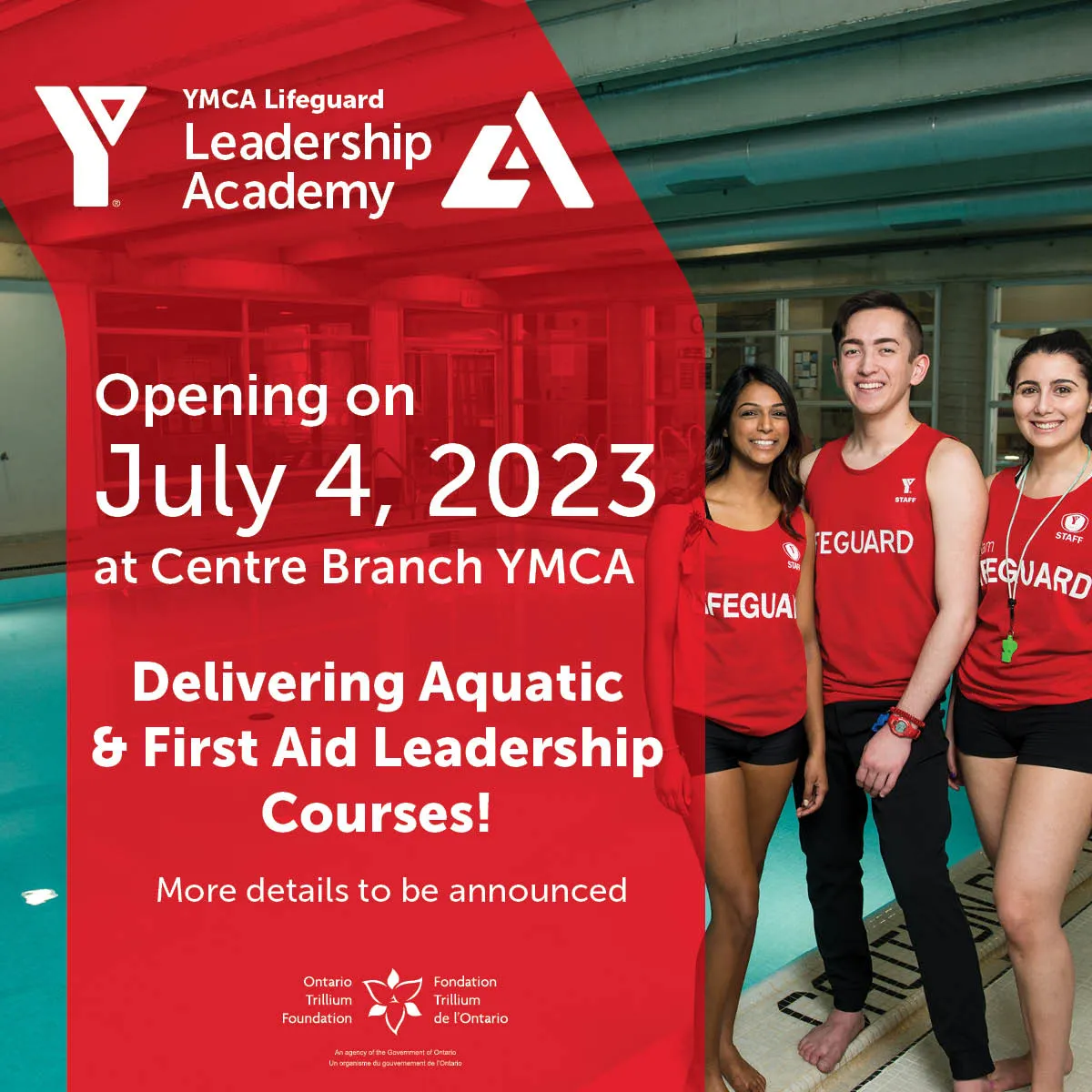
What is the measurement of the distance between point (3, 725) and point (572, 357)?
36.4 feet

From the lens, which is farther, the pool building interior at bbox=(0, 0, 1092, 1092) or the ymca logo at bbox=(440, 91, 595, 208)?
the ymca logo at bbox=(440, 91, 595, 208)

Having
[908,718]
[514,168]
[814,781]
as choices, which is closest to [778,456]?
[908,718]

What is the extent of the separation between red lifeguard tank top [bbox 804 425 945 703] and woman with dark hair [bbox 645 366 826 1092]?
0.22 ft

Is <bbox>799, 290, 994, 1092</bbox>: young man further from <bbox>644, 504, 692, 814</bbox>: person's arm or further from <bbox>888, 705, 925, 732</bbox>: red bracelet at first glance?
<bbox>644, 504, 692, 814</bbox>: person's arm

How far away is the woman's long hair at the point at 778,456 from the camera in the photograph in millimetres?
2297

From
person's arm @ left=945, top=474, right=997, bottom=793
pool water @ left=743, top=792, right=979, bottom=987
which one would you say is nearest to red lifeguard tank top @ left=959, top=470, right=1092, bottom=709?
person's arm @ left=945, top=474, right=997, bottom=793

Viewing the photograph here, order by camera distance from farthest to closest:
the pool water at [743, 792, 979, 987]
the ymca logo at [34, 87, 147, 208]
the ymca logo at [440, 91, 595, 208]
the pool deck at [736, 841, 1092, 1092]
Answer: the ymca logo at [34, 87, 147, 208]
the ymca logo at [440, 91, 595, 208]
the pool water at [743, 792, 979, 987]
the pool deck at [736, 841, 1092, 1092]

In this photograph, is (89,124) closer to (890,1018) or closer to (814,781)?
(814,781)

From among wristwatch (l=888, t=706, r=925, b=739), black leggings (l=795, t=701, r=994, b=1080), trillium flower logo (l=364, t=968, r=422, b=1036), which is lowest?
trillium flower logo (l=364, t=968, r=422, b=1036)

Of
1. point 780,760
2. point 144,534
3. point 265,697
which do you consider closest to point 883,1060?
point 780,760

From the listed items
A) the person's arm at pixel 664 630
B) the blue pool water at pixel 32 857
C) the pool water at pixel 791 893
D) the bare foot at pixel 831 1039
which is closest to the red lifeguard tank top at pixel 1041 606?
the person's arm at pixel 664 630

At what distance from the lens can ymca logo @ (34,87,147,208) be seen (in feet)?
21.2

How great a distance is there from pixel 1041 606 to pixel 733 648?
0.56 meters
